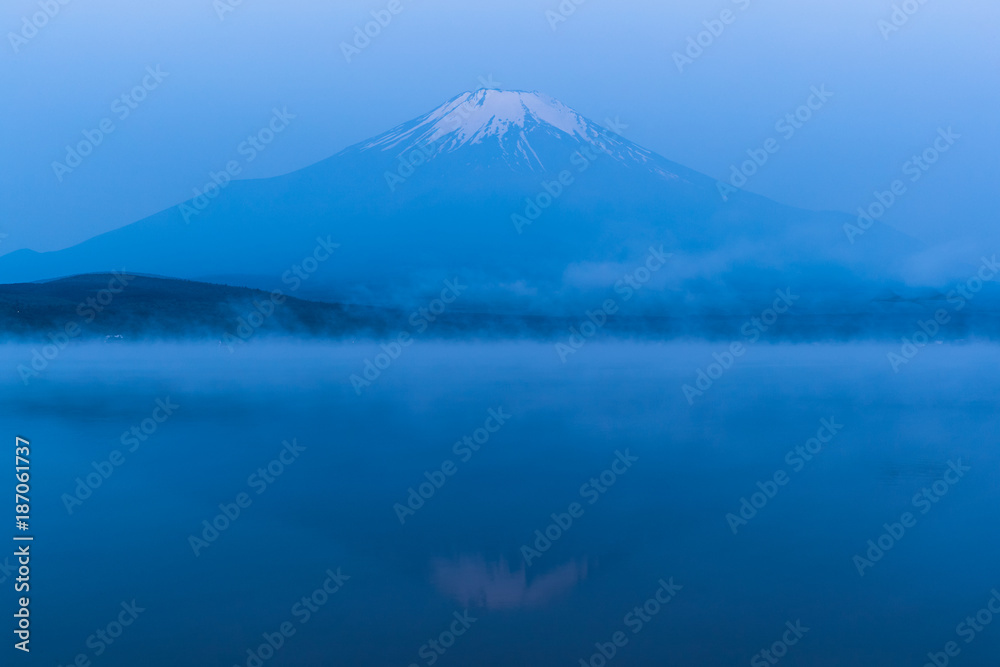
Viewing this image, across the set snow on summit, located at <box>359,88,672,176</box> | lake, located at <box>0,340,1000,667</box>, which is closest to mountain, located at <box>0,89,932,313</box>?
snow on summit, located at <box>359,88,672,176</box>

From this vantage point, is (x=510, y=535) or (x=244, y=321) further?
(x=244, y=321)

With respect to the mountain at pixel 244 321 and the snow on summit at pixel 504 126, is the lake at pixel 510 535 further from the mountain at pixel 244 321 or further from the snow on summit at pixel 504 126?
the snow on summit at pixel 504 126

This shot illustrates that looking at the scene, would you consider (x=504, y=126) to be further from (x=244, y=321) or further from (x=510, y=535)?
(x=510, y=535)

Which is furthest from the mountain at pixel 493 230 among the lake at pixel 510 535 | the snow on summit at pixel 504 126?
the lake at pixel 510 535

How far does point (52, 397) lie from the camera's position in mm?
22422

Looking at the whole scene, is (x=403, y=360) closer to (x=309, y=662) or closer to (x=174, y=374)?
(x=174, y=374)

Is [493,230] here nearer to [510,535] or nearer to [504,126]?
[504,126]

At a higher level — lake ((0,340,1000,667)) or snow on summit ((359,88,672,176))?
snow on summit ((359,88,672,176))

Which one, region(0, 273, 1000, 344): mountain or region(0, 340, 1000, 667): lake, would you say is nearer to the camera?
region(0, 340, 1000, 667): lake

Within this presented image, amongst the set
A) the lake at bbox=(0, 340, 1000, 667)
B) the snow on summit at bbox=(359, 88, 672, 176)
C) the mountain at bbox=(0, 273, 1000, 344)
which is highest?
the snow on summit at bbox=(359, 88, 672, 176)

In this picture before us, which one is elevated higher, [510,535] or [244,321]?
[244,321]

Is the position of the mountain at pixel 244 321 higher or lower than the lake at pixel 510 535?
higher

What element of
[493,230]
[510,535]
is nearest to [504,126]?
[493,230]

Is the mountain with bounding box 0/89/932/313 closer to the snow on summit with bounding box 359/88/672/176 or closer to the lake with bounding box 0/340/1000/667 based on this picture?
the snow on summit with bounding box 359/88/672/176
